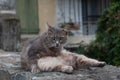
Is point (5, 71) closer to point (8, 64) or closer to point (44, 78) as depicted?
point (8, 64)

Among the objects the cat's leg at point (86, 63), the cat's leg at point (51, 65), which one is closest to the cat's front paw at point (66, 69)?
the cat's leg at point (51, 65)

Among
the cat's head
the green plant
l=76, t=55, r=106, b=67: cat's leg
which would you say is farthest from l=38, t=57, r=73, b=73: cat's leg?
the green plant

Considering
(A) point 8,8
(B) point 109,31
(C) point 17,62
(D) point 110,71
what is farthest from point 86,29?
(D) point 110,71

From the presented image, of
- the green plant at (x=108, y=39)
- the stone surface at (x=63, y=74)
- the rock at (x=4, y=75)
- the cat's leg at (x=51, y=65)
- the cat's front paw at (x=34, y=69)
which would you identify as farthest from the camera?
the green plant at (x=108, y=39)

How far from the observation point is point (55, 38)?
16.2 ft

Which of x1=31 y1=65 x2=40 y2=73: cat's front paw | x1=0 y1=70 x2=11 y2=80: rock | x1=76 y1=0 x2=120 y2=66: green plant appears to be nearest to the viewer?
x1=31 y1=65 x2=40 y2=73: cat's front paw

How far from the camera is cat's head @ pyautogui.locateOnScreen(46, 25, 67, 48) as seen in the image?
494 cm

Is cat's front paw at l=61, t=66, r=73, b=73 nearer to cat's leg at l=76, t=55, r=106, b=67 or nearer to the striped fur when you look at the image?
the striped fur

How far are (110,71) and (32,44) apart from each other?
2.88ft

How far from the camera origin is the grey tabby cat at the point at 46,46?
4949mm

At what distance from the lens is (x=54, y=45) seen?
494 cm

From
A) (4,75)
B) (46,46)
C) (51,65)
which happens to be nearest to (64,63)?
(51,65)

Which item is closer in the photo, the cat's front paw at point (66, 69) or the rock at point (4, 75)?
the cat's front paw at point (66, 69)

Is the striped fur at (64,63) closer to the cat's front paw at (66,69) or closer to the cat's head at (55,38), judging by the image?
the cat's front paw at (66,69)
